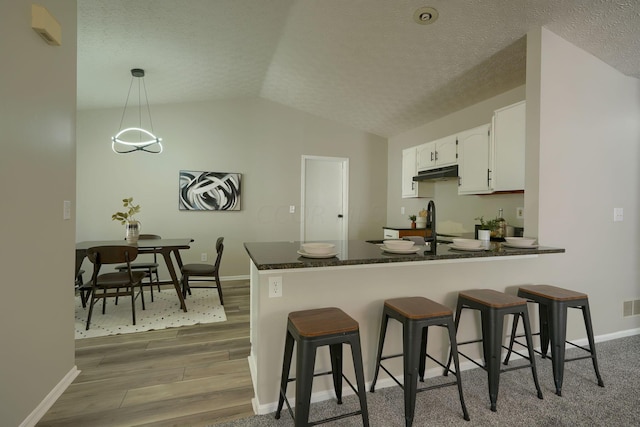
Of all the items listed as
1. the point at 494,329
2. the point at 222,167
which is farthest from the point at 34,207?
the point at 222,167

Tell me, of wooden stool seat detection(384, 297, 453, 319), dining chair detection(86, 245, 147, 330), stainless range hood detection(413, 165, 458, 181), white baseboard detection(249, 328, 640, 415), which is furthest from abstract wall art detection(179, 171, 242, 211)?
wooden stool seat detection(384, 297, 453, 319)

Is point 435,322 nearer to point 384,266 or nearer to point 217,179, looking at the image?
point 384,266

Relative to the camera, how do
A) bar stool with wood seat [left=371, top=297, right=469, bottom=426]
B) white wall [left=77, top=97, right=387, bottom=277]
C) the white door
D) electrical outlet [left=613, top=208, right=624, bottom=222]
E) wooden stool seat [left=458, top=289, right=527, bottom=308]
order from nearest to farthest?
bar stool with wood seat [left=371, top=297, right=469, bottom=426] < wooden stool seat [left=458, top=289, right=527, bottom=308] < electrical outlet [left=613, top=208, right=624, bottom=222] < white wall [left=77, top=97, right=387, bottom=277] < the white door

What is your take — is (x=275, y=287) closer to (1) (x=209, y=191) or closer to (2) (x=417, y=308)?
(2) (x=417, y=308)

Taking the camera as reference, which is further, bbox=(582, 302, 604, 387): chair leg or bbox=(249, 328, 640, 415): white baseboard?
bbox=(582, 302, 604, 387): chair leg

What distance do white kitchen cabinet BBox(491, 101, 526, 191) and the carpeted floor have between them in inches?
61.0

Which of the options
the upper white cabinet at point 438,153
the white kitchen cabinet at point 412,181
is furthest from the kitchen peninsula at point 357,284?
the white kitchen cabinet at point 412,181

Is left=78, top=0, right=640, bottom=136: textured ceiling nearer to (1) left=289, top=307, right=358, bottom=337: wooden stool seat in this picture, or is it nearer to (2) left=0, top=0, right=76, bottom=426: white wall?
(2) left=0, top=0, right=76, bottom=426: white wall

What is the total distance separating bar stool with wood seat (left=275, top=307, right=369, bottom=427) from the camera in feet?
4.55

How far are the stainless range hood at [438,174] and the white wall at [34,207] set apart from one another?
12.0ft

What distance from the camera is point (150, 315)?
325 cm

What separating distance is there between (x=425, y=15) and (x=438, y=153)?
1.89 metres

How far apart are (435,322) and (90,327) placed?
3.15m

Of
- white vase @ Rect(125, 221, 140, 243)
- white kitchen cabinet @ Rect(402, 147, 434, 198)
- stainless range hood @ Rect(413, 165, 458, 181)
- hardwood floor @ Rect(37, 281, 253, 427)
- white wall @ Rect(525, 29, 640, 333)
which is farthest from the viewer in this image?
white kitchen cabinet @ Rect(402, 147, 434, 198)
